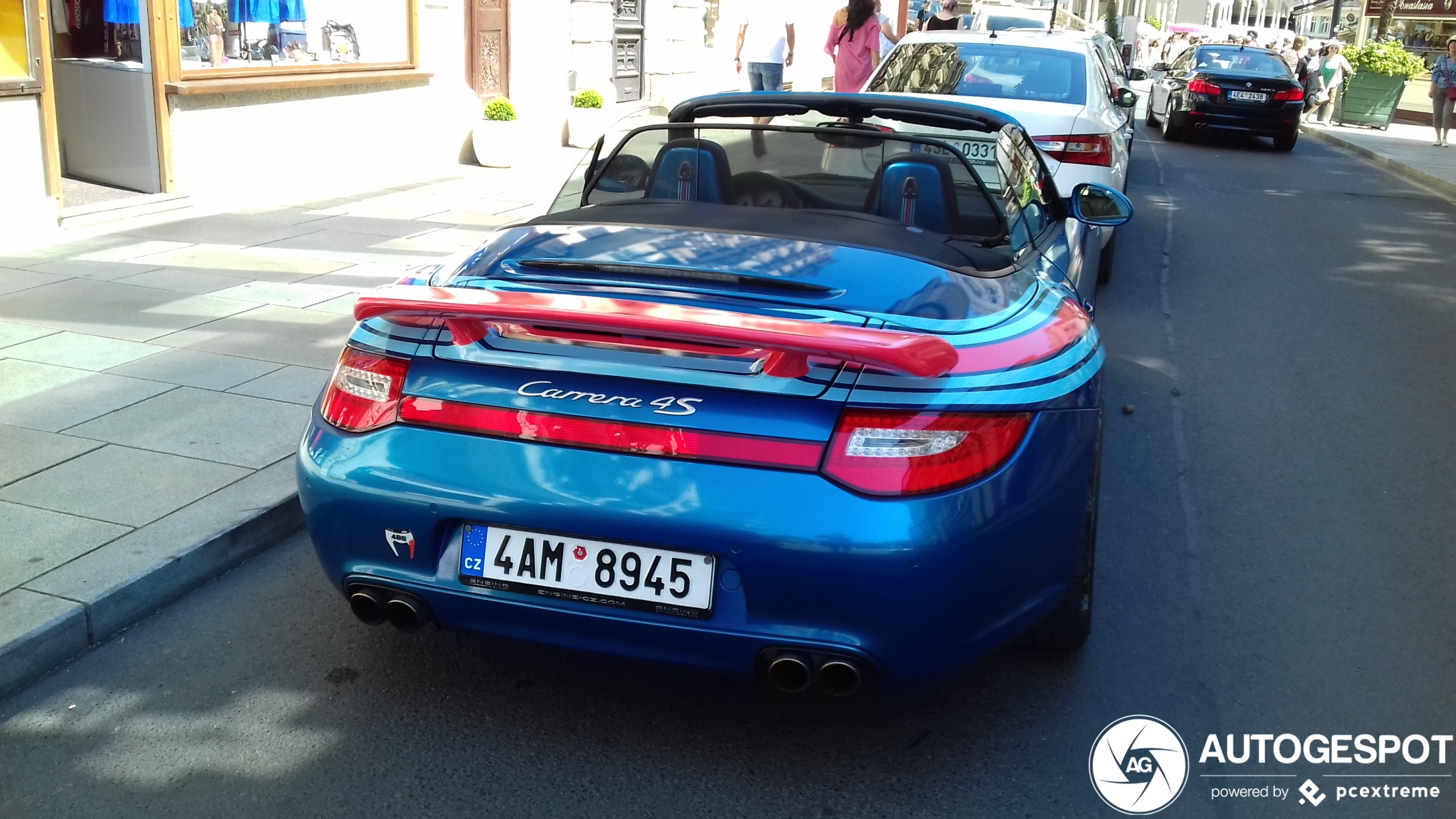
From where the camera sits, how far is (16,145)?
28.9ft

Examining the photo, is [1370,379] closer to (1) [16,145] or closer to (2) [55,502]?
(2) [55,502]

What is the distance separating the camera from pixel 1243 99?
67.6 feet

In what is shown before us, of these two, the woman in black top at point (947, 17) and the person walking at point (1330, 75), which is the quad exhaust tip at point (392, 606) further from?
the person walking at point (1330, 75)

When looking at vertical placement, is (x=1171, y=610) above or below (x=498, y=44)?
below

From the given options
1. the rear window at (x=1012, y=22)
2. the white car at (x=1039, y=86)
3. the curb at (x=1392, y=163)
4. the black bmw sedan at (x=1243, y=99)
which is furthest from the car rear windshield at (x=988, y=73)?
the rear window at (x=1012, y=22)

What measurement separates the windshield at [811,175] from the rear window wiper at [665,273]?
0.73 meters

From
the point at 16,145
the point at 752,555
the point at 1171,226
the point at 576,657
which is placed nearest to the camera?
the point at 752,555

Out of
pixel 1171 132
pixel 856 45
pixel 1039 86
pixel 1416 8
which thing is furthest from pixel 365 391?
pixel 1416 8

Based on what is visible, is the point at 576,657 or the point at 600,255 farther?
the point at 576,657

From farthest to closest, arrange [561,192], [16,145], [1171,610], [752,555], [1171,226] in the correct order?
1. [1171,226]
2. [16,145]
3. [561,192]
4. [1171,610]
5. [752,555]

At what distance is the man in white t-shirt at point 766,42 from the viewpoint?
44.0 feet

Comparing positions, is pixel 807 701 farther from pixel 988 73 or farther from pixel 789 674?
pixel 988 73

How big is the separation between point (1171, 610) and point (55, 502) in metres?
3.53

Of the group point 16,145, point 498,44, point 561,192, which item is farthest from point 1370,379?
point 498,44
